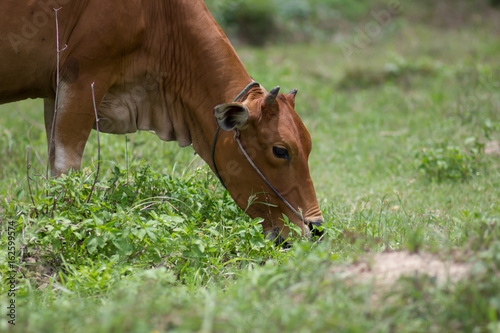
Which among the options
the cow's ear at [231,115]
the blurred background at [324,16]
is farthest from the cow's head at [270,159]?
the blurred background at [324,16]

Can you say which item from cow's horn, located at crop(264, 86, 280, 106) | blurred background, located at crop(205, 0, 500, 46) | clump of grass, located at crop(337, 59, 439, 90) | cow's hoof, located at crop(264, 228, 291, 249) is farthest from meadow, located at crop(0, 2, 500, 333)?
blurred background, located at crop(205, 0, 500, 46)

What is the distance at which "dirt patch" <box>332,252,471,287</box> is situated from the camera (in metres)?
2.36

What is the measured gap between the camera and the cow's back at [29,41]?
11.4 ft

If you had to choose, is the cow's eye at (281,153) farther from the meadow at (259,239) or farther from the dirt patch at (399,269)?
the dirt patch at (399,269)

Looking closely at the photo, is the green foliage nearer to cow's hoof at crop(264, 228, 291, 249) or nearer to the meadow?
the meadow

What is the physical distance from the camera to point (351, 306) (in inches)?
86.8

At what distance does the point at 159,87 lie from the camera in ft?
13.4

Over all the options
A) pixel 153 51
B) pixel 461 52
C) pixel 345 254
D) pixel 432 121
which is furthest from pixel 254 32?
pixel 345 254

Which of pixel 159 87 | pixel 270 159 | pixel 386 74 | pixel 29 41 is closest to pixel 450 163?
pixel 270 159

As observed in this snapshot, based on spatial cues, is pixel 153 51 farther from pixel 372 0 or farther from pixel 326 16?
pixel 372 0

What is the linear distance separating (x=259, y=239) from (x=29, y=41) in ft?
6.56

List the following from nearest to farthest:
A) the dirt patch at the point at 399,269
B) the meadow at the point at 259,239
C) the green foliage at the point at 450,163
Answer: the meadow at the point at 259,239 < the dirt patch at the point at 399,269 < the green foliage at the point at 450,163

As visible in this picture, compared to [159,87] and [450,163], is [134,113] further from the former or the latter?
[450,163]

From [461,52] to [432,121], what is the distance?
472 cm
